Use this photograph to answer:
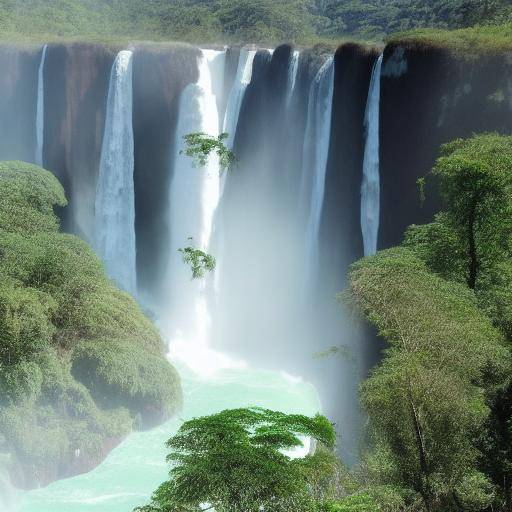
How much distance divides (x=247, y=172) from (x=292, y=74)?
3228 millimetres

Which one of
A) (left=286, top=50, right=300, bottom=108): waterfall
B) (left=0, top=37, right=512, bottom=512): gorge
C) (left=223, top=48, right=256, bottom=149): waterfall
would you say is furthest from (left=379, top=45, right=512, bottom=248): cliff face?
(left=223, top=48, right=256, bottom=149): waterfall

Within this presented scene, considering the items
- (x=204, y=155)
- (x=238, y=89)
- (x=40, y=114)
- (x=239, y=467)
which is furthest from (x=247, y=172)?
(x=239, y=467)

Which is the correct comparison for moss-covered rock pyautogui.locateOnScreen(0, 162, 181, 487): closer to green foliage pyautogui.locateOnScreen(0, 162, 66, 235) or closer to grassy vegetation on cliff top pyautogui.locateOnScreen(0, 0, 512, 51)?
green foliage pyautogui.locateOnScreen(0, 162, 66, 235)

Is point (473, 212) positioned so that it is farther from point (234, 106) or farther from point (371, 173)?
point (234, 106)

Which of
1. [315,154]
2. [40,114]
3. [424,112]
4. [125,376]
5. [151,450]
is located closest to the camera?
[125,376]

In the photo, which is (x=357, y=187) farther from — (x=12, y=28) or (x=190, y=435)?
(x=12, y=28)

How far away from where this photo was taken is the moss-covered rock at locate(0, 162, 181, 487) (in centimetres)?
1153

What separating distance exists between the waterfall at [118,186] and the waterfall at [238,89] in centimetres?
313

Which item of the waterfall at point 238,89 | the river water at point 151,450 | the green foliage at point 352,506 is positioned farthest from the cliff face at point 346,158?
the green foliage at point 352,506

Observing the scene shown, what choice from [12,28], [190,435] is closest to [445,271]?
[190,435]

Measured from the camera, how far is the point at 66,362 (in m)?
12.7

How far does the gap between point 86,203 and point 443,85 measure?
1227cm

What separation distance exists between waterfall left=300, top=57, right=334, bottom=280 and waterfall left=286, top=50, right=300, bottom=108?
2.99 feet

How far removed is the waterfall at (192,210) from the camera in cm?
2008
